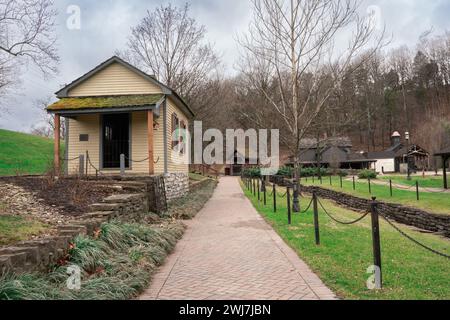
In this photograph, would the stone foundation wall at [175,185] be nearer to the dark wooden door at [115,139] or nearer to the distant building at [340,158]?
the dark wooden door at [115,139]

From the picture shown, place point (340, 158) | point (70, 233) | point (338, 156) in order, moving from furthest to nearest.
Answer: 1. point (340, 158)
2. point (338, 156)
3. point (70, 233)

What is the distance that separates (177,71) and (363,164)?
141 feet

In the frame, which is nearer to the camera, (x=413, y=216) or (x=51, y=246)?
(x=51, y=246)

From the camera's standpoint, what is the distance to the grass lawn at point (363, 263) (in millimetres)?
4559

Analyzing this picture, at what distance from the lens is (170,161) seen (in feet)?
52.1

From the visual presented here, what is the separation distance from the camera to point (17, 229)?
5.93 m

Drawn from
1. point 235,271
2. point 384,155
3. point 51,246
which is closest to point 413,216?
point 235,271

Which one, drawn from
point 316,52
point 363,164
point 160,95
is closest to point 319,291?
point 316,52

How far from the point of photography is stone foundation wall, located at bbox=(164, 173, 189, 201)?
1534 cm

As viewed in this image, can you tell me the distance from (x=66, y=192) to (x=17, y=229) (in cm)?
391

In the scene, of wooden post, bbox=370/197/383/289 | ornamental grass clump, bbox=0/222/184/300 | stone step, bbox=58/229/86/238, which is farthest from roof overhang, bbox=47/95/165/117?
wooden post, bbox=370/197/383/289

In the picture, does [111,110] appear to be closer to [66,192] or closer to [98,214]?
[66,192]

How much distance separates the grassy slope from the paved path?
14.7 metres

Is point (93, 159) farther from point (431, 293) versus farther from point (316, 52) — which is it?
point (431, 293)
